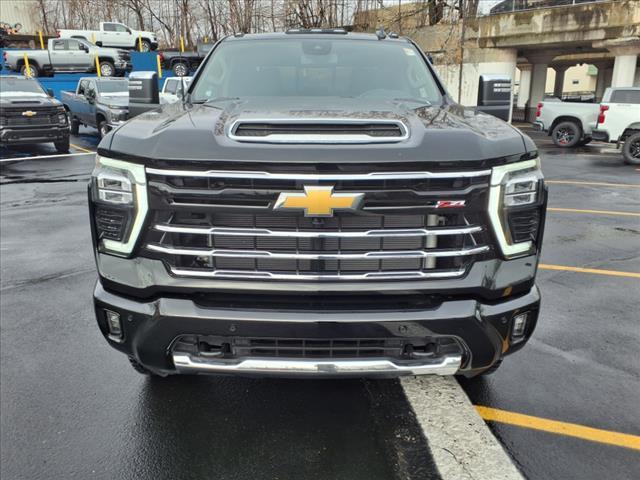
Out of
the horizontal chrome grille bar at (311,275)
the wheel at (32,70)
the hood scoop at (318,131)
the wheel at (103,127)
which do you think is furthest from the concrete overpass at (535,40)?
the horizontal chrome grille bar at (311,275)

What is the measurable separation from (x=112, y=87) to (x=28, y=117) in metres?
3.14

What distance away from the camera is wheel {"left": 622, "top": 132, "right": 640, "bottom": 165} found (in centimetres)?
1383

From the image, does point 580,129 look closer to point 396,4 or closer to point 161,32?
point 396,4

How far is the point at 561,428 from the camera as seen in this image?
2.90 m

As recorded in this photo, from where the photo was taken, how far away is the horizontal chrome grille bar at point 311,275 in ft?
7.78

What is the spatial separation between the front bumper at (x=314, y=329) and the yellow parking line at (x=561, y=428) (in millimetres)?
683

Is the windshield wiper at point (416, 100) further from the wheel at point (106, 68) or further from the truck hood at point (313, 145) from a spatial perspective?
the wheel at point (106, 68)

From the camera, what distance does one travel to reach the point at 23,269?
5.54m

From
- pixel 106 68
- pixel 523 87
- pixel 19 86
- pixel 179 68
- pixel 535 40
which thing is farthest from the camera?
pixel 523 87

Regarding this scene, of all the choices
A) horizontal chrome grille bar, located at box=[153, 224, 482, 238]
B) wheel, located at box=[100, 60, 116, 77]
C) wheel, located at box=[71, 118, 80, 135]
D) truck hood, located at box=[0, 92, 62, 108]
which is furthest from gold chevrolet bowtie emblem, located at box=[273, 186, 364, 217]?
wheel, located at box=[100, 60, 116, 77]

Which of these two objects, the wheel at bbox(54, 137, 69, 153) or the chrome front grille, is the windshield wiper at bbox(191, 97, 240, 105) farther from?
the wheel at bbox(54, 137, 69, 153)

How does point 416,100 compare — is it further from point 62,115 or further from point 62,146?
point 62,146

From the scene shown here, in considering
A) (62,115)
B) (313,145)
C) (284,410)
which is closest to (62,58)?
(62,115)

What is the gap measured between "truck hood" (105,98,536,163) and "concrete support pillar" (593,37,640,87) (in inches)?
888
